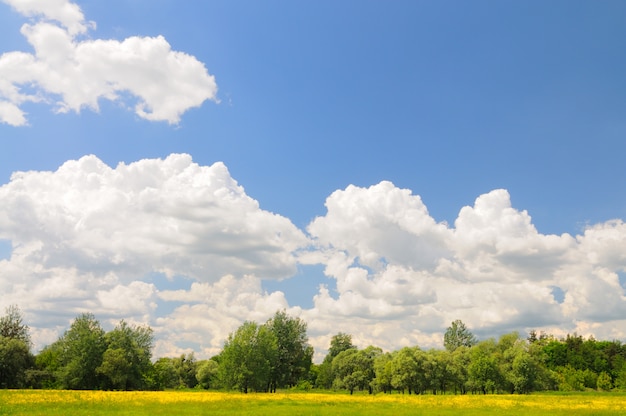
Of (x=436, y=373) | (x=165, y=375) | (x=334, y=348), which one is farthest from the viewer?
(x=334, y=348)

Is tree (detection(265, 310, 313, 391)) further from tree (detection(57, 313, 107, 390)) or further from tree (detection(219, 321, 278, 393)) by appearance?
tree (detection(57, 313, 107, 390))

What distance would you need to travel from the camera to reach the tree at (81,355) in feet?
300

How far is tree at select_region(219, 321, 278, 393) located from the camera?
91.0m

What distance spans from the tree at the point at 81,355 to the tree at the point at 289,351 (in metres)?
35.4

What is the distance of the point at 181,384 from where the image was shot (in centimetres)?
13088

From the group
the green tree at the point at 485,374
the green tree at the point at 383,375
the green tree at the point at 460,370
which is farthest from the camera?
the green tree at the point at 460,370

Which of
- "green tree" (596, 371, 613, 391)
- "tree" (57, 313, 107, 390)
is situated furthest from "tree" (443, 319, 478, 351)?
"tree" (57, 313, 107, 390)

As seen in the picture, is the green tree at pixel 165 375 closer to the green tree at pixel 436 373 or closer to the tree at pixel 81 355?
the tree at pixel 81 355

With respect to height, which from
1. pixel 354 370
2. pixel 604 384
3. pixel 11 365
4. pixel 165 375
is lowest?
pixel 604 384

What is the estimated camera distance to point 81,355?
305 feet

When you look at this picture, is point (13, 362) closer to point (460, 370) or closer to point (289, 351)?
point (289, 351)

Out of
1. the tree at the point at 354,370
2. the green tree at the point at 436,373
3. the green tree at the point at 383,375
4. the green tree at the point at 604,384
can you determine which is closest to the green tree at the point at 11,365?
the tree at the point at 354,370

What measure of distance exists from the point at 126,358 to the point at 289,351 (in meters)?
34.1

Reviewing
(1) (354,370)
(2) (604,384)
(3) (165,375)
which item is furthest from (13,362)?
(2) (604,384)
